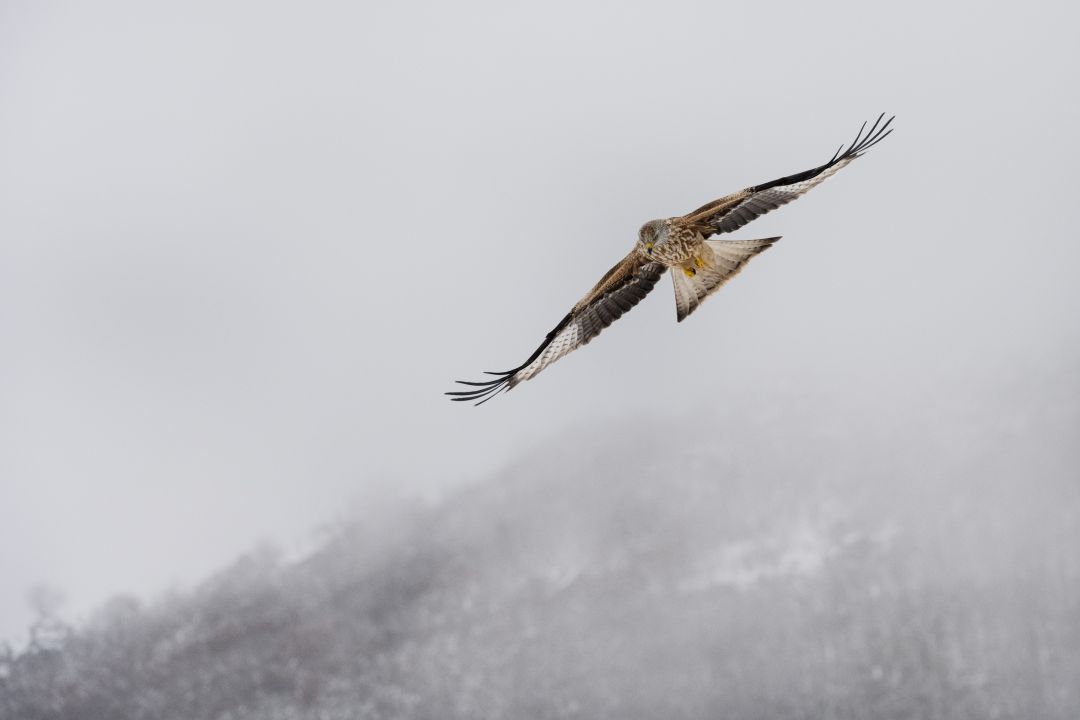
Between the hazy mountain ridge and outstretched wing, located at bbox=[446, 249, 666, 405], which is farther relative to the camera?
the hazy mountain ridge

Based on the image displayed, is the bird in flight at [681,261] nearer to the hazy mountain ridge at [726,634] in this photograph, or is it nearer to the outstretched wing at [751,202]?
the outstretched wing at [751,202]

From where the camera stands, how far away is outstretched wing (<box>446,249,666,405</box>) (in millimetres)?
16391

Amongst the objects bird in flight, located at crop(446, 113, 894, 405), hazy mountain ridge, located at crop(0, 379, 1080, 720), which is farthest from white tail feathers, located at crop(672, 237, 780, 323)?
hazy mountain ridge, located at crop(0, 379, 1080, 720)

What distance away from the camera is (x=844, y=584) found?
174m

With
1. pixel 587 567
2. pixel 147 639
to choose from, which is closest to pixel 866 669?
pixel 587 567

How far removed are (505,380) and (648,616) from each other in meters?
170

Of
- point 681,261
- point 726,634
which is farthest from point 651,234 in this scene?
point 726,634

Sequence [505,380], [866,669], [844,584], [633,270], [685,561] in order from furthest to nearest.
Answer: [685,561] < [844,584] < [866,669] < [633,270] < [505,380]

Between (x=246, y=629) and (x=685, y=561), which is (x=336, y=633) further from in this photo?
(x=685, y=561)

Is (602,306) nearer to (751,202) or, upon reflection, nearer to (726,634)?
(751,202)

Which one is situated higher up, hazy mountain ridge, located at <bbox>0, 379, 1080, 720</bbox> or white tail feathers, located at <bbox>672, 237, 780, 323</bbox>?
white tail feathers, located at <bbox>672, 237, 780, 323</bbox>

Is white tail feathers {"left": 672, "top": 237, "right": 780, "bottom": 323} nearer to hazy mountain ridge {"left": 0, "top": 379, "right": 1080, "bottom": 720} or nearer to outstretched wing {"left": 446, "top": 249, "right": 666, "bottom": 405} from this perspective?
outstretched wing {"left": 446, "top": 249, "right": 666, "bottom": 405}

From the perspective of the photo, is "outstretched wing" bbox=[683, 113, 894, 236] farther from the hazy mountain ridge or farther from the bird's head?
the hazy mountain ridge

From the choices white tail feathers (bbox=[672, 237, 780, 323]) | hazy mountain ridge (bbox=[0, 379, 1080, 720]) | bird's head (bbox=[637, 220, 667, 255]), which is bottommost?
hazy mountain ridge (bbox=[0, 379, 1080, 720])
